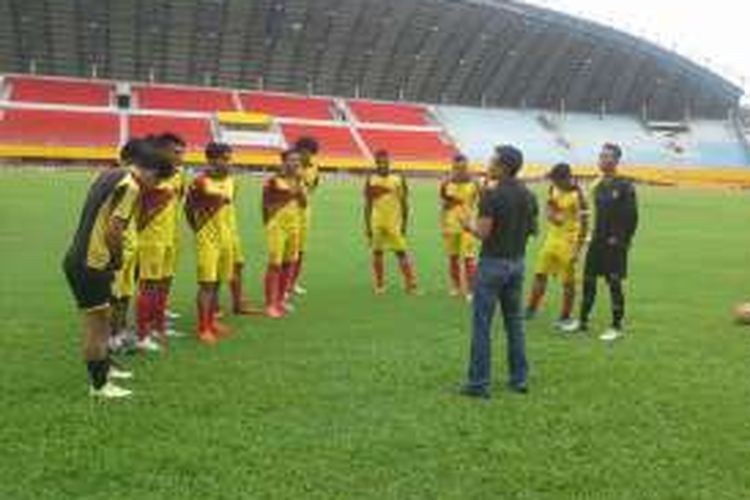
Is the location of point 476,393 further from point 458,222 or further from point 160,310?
point 458,222

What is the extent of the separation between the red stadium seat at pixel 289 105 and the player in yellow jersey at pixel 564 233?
6545cm

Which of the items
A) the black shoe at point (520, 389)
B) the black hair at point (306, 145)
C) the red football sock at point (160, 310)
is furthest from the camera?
the black hair at point (306, 145)

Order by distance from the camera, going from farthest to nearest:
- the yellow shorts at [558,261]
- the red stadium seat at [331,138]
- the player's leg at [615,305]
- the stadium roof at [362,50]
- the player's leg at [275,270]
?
the stadium roof at [362,50], the red stadium seat at [331,138], the player's leg at [275,270], the yellow shorts at [558,261], the player's leg at [615,305]

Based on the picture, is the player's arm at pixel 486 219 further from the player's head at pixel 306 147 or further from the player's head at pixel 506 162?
the player's head at pixel 306 147

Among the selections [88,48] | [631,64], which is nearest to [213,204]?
[88,48]

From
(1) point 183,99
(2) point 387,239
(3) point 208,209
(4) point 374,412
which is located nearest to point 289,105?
(1) point 183,99

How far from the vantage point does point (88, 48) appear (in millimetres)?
76562

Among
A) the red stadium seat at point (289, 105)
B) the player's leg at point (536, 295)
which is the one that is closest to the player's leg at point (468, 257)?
the player's leg at point (536, 295)

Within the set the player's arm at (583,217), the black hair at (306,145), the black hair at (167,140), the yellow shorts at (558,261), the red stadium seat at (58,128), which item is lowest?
the red stadium seat at (58,128)

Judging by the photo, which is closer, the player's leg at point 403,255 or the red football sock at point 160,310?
the red football sock at point 160,310

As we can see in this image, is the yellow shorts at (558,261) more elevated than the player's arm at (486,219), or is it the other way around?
the player's arm at (486,219)

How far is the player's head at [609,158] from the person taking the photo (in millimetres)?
13016

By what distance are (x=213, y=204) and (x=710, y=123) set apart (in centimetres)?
9284

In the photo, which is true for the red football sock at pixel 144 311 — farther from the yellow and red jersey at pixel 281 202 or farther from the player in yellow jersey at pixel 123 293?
the yellow and red jersey at pixel 281 202
